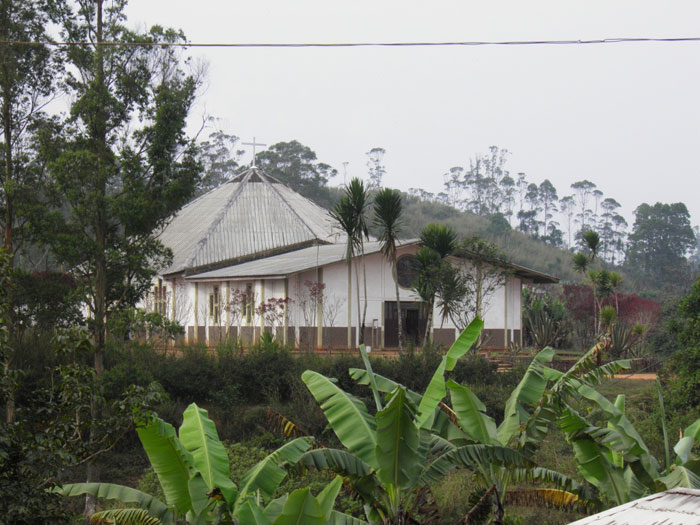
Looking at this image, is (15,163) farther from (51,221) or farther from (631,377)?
(631,377)

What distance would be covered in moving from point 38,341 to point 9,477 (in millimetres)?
11256

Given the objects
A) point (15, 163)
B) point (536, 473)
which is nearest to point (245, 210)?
point (15, 163)

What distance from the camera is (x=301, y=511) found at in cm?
658

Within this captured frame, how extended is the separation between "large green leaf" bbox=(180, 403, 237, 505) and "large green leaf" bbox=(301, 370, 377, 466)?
4.19 feet

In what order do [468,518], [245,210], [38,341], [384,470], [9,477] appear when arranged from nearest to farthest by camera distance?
1. [9,477]
2. [384,470]
3. [468,518]
4. [38,341]
5. [245,210]

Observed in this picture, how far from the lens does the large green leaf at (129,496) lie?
8867 millimetres

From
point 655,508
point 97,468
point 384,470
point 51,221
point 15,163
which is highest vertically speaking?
point 15,163

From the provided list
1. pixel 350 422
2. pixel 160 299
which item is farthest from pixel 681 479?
pixel 160 299

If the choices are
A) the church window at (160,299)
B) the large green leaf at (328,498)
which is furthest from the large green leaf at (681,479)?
the church window at (160,299)

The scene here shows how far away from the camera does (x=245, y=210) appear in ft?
146

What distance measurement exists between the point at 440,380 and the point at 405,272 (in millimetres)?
23329

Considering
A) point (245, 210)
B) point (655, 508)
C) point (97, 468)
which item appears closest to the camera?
point (655, 508)

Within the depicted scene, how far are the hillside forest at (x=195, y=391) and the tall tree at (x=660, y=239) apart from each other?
54.9 metres

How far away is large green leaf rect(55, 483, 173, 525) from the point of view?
887cm
